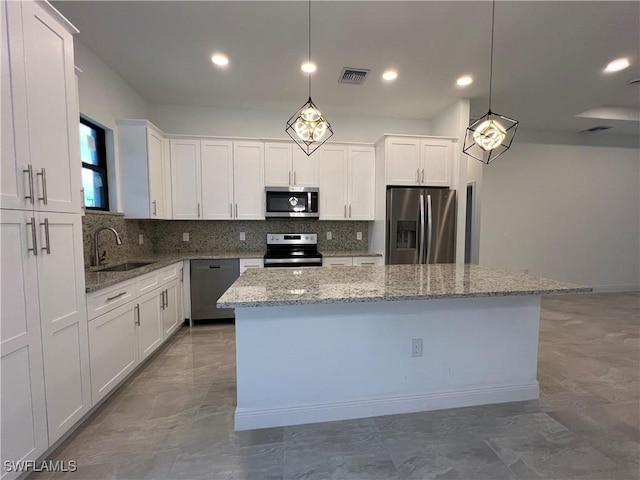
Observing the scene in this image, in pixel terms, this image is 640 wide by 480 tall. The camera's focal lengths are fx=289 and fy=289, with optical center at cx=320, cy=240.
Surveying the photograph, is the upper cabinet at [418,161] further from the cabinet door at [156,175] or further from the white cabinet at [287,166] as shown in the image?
the cabinet door at [156,175]

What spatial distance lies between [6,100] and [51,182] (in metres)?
0.40

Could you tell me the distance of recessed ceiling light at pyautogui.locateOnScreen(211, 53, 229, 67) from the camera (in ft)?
9.21

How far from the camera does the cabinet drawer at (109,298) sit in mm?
1884

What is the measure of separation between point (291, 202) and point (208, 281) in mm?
1493

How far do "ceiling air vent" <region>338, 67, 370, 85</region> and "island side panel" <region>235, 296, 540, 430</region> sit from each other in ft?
8.24

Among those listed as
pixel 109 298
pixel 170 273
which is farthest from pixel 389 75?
pixel 109 298

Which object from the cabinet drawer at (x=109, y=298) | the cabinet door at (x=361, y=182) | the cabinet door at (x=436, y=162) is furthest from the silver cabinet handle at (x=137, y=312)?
the cabinet door at (x=436, y=162)

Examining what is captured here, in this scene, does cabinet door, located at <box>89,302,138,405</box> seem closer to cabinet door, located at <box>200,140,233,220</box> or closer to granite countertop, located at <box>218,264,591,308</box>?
granite countertop, located at <box>218,264,591,308</box>

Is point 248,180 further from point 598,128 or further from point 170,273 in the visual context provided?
point 598,128

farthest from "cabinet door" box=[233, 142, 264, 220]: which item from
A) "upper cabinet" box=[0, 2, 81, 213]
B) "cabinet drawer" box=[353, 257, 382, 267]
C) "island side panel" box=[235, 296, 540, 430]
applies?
"island side panel" box=[235, 296, 540, 430]

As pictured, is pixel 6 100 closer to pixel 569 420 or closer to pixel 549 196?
pixel 569 420

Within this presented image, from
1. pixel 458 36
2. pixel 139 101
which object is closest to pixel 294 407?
pixel 458 36

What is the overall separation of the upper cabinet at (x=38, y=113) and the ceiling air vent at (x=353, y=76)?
7.55ft

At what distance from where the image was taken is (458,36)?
254 centimetres
